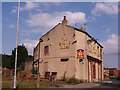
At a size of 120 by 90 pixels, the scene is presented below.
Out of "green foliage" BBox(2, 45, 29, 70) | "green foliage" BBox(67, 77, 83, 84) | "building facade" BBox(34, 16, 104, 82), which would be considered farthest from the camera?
"green foliage" BBox(2, 45, 29, 70)

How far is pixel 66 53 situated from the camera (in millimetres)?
25609

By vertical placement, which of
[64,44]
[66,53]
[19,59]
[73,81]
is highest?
[64,44]

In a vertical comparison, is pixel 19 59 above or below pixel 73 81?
above

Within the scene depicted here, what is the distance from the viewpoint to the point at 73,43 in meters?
25.1

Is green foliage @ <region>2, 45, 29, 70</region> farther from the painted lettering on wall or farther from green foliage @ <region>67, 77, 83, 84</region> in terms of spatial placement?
green foliage @ <region>67, 77, 83, 84</region>

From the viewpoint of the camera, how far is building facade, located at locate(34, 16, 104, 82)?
24844 mm

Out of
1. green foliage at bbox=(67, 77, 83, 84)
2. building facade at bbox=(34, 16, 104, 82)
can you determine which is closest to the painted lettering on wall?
building facade at bbox=(34, 16, 104, 82)

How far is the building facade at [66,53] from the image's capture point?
24844 mm

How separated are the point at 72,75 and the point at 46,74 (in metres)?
5.91

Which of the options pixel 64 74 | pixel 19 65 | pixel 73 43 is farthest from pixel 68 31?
pixel 19 65

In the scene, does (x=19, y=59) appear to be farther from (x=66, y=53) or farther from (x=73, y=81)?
(x=73, y=81)

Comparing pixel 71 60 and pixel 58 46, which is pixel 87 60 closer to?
pixel 71 60

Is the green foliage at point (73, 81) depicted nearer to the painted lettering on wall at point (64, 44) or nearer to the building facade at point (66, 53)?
the building facade at point (66, 53)

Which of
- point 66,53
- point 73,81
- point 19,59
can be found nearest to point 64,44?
point 66,53
